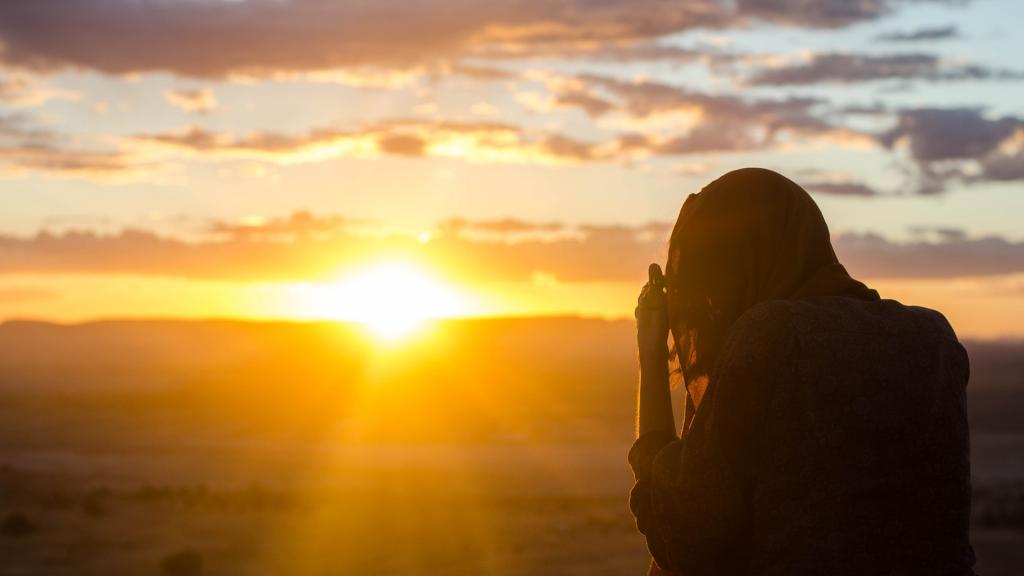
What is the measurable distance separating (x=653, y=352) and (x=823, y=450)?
68cm

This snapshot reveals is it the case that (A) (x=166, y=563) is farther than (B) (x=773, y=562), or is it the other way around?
(A) (x=166, y=563)

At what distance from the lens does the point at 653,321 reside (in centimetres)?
340

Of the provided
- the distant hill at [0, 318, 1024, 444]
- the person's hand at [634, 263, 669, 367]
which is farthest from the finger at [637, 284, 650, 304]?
the distant hill at [0, 318, 1024, 444]

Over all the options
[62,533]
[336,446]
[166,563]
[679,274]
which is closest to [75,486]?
[62,533]

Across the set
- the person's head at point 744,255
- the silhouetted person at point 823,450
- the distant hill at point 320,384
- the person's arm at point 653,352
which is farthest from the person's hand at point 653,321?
the distant hill at point 320,384

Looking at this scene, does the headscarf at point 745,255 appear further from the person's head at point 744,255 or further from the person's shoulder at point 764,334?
the person's shoulder at point 764,334

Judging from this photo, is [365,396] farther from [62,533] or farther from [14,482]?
[62,533]

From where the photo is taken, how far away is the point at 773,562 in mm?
2826

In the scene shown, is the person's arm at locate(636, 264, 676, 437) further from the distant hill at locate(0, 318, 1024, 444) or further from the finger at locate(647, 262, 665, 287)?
the distant hill at locate(0, 318, 1024, 444)

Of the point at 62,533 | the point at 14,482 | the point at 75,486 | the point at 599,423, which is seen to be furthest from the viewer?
the point at 599,423

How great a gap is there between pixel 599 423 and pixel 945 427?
6555 cm

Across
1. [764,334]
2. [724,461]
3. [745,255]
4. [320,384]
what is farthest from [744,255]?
[320,384]

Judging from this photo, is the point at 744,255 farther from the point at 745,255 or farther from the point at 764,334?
the point at 764,334

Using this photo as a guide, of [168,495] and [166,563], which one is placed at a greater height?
[168,495]
